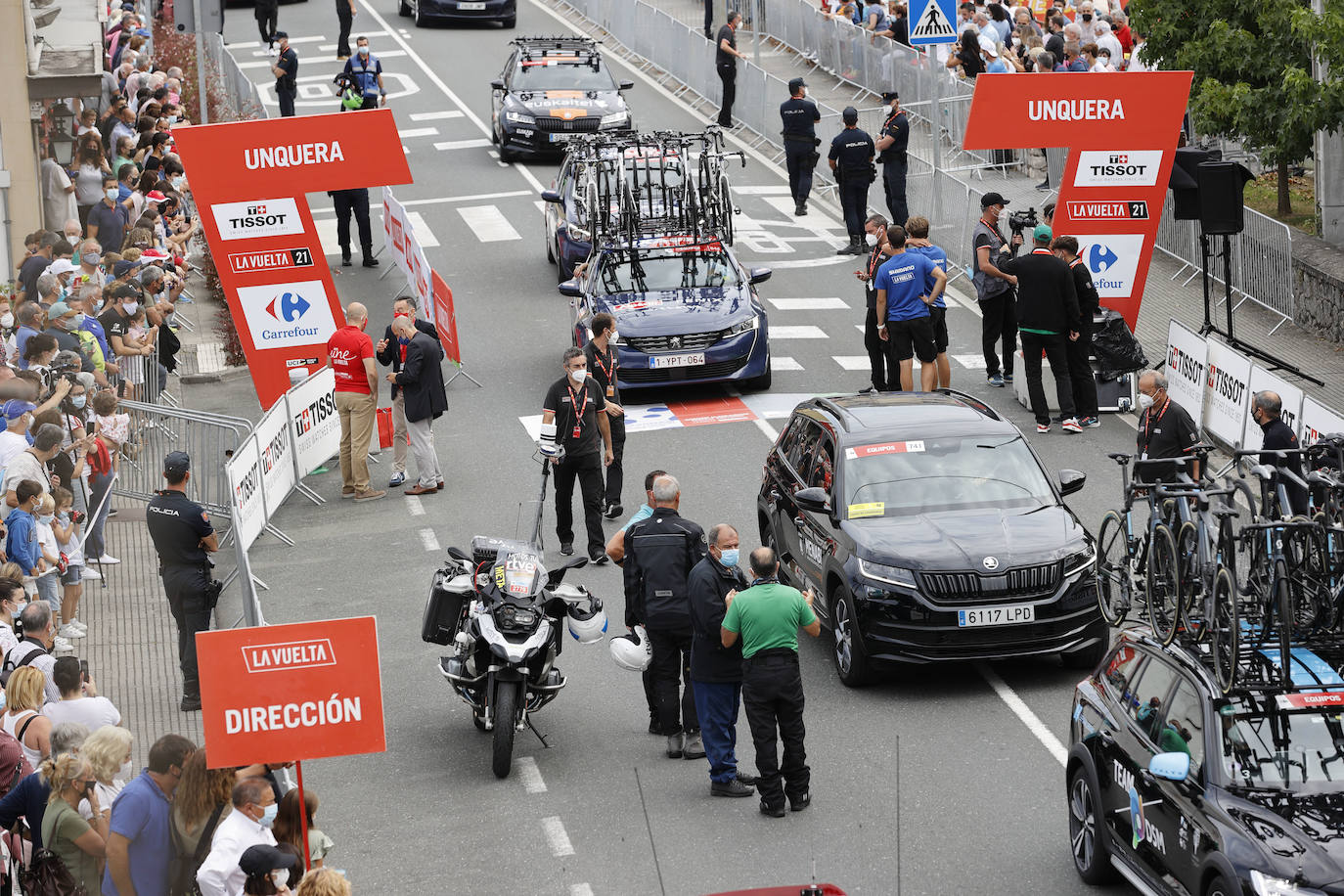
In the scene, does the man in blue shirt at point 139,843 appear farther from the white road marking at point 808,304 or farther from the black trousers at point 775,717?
the white road marking at point 808,304

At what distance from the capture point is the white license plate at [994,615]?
1296 cm

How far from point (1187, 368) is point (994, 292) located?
234 centimetres

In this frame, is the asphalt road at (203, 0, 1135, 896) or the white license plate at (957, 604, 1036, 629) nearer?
the asphalt road at (203, 0, 1135, 896)

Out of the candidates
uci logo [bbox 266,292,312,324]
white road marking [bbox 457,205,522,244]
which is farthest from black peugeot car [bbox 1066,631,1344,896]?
white road marking [bbox 457,205,522,244]

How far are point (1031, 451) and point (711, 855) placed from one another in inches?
189

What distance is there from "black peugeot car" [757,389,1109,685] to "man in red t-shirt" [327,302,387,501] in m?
5.25

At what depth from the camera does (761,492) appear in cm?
1597

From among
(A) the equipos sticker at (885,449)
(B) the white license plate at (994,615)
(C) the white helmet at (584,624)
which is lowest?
(B) the white license plate at (994,615)

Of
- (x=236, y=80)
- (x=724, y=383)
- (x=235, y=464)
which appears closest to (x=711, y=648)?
(x=235, y=464)

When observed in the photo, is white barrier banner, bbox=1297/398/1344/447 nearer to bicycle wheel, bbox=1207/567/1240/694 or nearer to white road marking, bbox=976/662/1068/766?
white road marking, bbox=976/662/1068/766

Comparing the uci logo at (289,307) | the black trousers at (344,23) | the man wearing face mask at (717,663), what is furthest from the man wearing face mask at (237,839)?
the black trousers at (344,23)

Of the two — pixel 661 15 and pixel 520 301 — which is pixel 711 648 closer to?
pixel 520 301

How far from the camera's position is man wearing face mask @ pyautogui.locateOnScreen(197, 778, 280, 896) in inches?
347

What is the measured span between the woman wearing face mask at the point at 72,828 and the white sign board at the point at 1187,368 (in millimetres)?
13115
